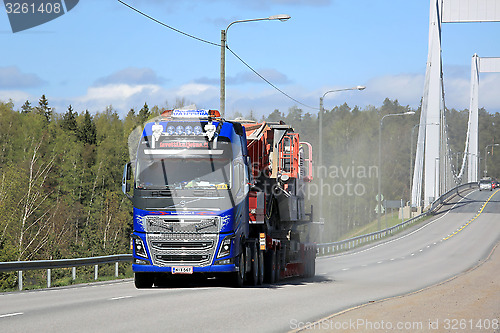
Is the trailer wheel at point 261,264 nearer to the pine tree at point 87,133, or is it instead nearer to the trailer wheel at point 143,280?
the trailer wheel at point 143,280

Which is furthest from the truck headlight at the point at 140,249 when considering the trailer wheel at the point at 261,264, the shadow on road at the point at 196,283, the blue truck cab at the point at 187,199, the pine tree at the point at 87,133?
the pine tree at the point at 87,133

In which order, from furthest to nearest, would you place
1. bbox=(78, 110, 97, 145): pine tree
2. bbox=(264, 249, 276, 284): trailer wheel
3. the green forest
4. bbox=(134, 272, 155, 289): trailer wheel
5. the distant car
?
1. the distant car
2. bbox=(78, 110, 97, 145): pine tree
3. the green forest
4. bbox=(264, 249, 276, 284): trailer wheel
5. bbox=(134, 272, 155, 289): trailer wheel

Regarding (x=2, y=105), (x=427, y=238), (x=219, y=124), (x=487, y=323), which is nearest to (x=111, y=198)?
(x=2, y=105)

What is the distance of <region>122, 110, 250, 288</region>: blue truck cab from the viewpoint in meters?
16.5

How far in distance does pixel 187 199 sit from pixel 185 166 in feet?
2.55

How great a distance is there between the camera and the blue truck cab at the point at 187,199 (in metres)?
16.5

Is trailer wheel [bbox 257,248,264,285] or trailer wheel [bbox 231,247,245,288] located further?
trailer wheel [bbox 257,248,264,285]

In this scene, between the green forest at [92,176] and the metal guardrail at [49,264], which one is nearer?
the metal guardrail at [49,264]

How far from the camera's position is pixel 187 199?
16.5 metres

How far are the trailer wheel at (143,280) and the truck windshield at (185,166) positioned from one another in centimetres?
233

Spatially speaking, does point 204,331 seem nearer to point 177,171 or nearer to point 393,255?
point 177,171

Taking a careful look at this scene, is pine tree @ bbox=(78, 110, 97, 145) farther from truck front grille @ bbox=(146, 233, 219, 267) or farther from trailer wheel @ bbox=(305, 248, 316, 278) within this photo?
truck front grille @ bbox=(146, 233, 219, 267)

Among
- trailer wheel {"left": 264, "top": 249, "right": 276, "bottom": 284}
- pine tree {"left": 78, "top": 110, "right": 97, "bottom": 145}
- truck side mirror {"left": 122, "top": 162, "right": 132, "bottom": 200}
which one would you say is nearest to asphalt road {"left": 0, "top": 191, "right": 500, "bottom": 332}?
trailer wheel {"left": 264, "top": 249, "right": 276, "bottom": 284}

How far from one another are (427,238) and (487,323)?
48.0 metres
